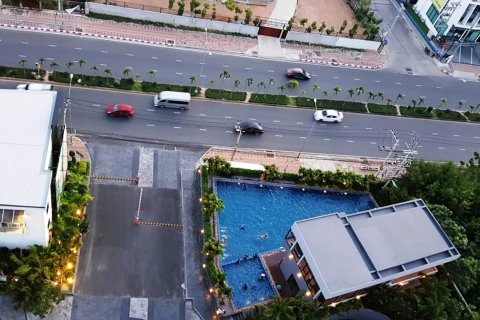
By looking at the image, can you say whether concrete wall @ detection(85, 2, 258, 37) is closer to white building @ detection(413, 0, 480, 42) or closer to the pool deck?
the pool deck

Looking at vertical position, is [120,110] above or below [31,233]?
above

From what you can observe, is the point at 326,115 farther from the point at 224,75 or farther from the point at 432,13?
the point at 432,13

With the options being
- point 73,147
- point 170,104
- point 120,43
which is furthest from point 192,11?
point 73,147

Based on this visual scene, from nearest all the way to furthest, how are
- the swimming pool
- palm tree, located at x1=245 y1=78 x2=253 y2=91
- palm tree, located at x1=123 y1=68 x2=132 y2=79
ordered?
the swimming pool, palm tree, located at x1=123 y1=68 x2=132 y2=79, palm tree, located at x1=245 y1=78 x2=253 y2=91

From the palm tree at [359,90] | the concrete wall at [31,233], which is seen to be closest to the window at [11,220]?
the concrete wall at [31,233]

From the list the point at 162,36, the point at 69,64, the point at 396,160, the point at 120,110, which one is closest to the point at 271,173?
the point at 396,160

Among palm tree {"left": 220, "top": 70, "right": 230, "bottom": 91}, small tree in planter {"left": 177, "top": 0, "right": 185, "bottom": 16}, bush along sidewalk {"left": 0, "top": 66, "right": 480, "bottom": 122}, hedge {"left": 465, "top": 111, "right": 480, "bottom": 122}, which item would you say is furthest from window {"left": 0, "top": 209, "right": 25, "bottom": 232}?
hedge {"left": 465, "top": 111, "right": 480, "bottom": 122}
